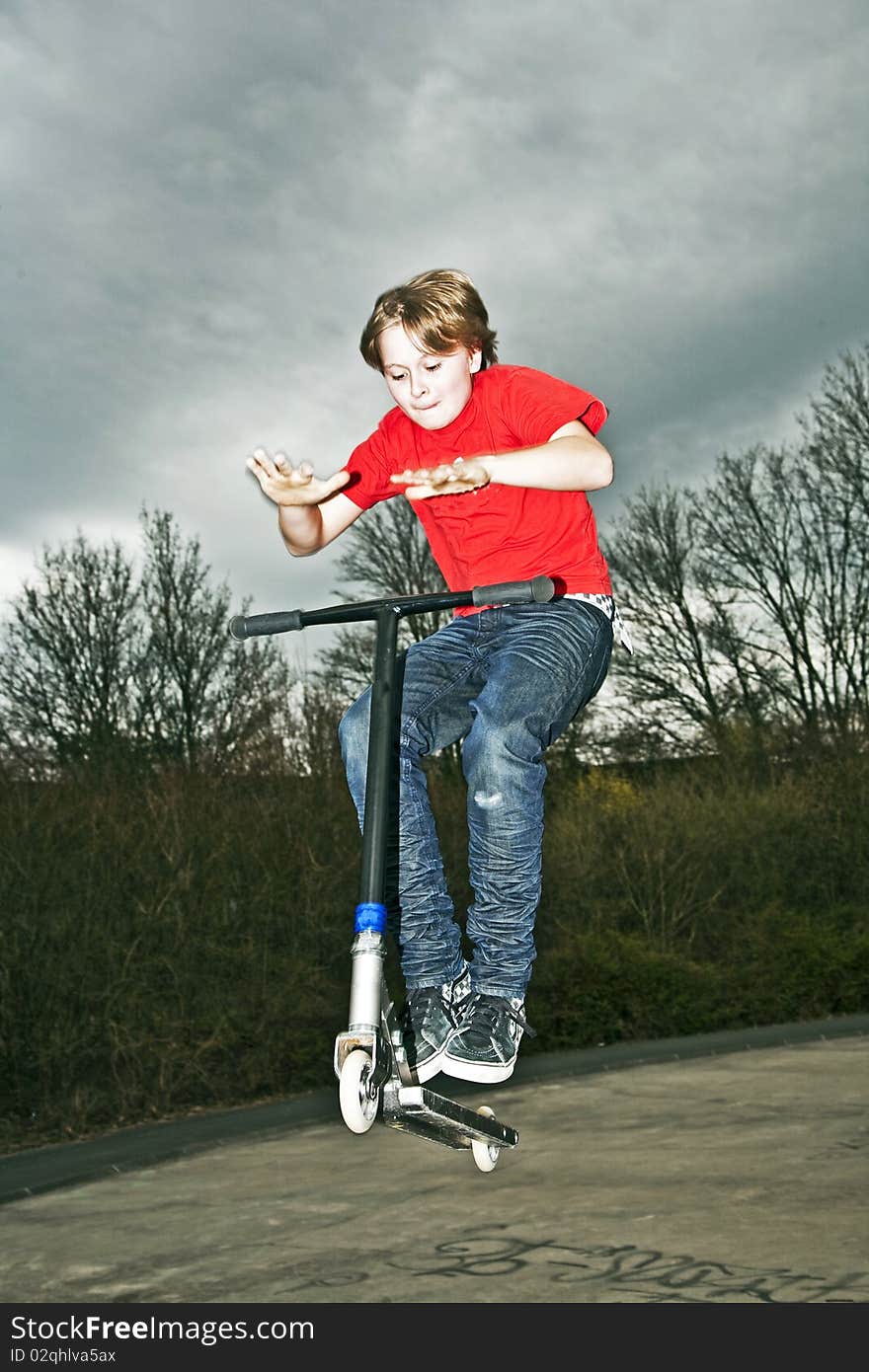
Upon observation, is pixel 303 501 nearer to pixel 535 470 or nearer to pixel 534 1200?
pixel 535 470

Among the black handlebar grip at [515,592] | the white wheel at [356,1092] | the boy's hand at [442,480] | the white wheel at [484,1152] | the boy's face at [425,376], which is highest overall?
the boy's face at [425,376]

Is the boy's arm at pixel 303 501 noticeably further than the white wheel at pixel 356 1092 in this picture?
Yes

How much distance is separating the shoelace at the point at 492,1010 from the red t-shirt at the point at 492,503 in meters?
0.94

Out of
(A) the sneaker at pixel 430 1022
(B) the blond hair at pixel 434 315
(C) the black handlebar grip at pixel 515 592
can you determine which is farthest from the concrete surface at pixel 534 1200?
(B) the blond hair at pixel 434 315

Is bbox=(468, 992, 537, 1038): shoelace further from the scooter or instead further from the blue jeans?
the scooter

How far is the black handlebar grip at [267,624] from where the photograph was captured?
284cm

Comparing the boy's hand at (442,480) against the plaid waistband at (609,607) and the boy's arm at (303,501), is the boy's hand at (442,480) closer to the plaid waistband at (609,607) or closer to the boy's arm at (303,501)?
the boy's arm at (303,501)

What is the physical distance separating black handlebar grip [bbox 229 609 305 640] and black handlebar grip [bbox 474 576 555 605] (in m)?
0.39

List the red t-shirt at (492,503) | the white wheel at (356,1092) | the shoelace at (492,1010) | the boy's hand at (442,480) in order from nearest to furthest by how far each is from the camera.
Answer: the boy's hand at (442,480)
the white wheel at (356,1092)
the red t-shirt at (492,503)
the shoelace at (492,1010)

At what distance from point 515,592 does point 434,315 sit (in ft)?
1.99

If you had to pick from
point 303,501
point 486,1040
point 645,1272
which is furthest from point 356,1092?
point 645,1272

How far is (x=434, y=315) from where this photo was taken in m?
2.83

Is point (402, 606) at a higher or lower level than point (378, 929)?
higher
